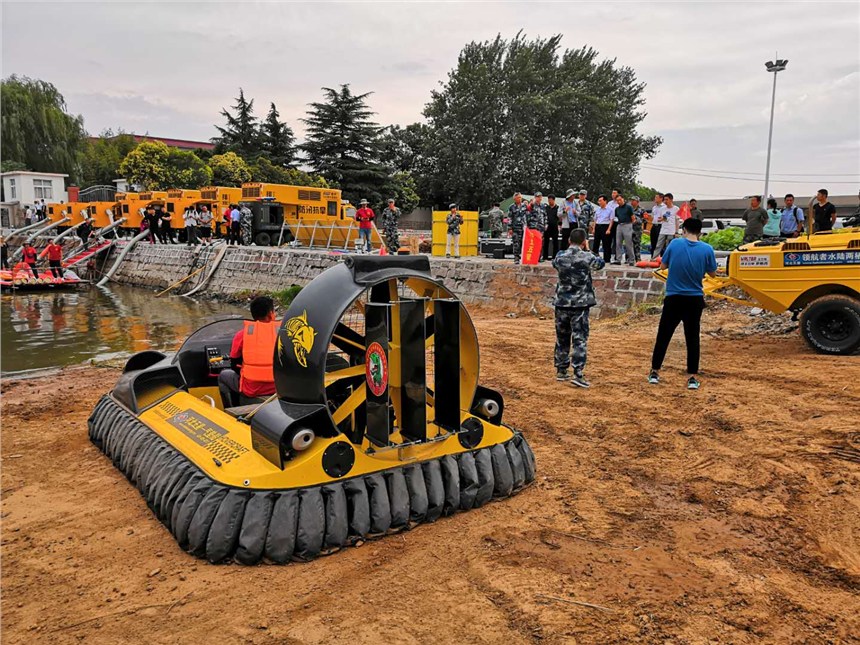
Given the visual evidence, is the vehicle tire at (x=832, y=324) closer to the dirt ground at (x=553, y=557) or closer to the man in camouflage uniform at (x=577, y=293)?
the dirt ground at (x=553, y=557)

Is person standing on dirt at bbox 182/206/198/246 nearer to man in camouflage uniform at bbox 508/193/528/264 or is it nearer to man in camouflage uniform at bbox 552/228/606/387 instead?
man in camouflage uniform at bbox 508/193/528/264

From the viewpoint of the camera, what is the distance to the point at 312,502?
3.44m

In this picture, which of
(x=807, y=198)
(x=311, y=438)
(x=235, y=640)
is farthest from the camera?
(x=807, y=198)

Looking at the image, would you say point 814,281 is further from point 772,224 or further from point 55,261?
point 55,261

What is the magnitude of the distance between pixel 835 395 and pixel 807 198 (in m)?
31.5

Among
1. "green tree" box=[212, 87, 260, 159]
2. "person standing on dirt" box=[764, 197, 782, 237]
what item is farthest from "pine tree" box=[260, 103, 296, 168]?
"person standing on dirt" box=[764, 197, 782, 237]

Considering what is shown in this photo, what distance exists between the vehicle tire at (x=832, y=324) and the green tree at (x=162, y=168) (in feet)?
115

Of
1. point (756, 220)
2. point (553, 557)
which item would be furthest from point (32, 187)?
point (553, 557)

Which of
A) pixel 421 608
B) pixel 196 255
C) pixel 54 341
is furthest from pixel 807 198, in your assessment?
pixel 421 608

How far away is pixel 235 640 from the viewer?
2.78 metres

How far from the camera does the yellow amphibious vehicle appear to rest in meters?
3.43

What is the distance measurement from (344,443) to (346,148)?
131ft

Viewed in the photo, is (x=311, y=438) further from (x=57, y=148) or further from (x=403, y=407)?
(x=57, y=148)

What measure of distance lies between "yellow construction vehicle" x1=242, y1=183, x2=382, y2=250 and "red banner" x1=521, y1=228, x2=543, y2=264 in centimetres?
992
